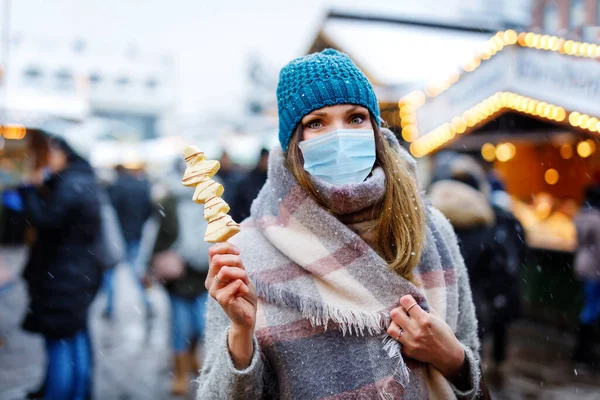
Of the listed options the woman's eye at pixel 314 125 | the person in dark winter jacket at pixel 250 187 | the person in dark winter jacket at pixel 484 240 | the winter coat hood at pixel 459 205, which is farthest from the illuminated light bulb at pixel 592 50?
the woman's eye at pixel 314 125

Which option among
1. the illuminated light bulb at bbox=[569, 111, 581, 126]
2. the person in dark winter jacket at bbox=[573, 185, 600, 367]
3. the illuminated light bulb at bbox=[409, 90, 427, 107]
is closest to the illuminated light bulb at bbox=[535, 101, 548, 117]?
the illuminated light bulb at bbox=[569, 111, 581, 126]

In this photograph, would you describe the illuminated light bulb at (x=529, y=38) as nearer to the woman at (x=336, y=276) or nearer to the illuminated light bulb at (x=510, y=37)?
the illuminated light bulb at (x=510, y=37)

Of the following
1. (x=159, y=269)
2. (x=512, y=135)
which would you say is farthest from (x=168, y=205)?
(x=512, y=135)

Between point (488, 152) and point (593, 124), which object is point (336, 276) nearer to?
point (593, 124)

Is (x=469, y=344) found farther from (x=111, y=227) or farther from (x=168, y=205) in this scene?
(x=168, y=205)

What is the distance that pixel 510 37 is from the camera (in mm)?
6035

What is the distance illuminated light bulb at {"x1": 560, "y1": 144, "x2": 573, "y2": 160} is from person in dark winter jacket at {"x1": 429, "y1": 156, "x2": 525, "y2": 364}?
5881mm

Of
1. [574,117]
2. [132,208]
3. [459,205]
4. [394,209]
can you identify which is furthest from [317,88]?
[132,208]

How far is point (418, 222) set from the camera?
1.65m

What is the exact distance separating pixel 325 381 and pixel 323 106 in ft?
2.63

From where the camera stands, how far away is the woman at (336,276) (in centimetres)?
149

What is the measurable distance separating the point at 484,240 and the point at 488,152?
7449 mm

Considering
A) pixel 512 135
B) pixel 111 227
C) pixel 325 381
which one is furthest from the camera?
pixel 512 135

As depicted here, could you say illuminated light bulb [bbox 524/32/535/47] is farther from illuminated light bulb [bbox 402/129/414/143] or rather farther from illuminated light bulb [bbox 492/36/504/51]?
illuminated light bulb [bbox 402/129/414/143]
